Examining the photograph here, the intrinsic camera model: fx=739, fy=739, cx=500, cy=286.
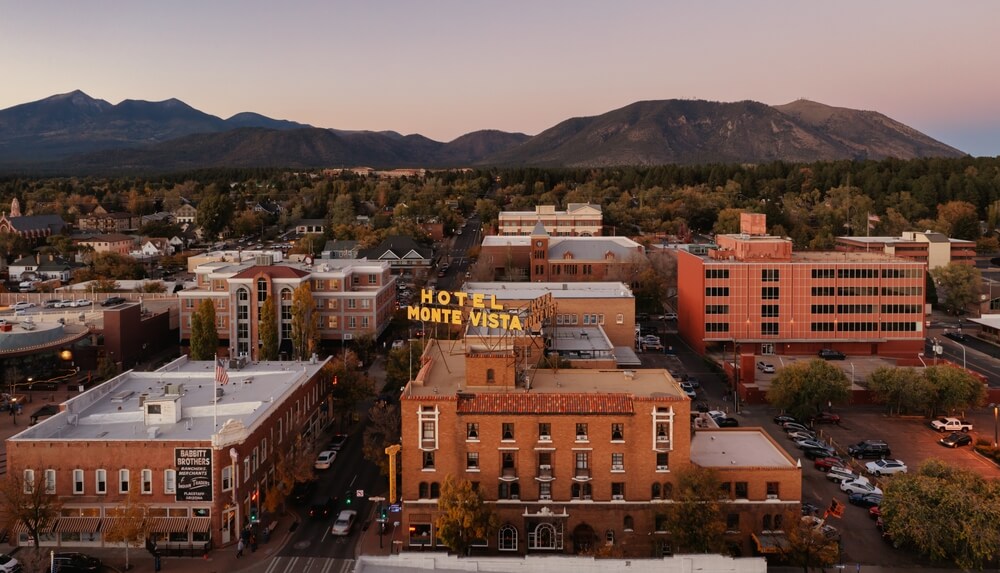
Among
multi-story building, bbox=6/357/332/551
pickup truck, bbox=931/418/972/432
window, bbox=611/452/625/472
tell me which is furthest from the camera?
pickup truck, bbox=931/418/972/432

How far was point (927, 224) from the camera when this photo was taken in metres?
167

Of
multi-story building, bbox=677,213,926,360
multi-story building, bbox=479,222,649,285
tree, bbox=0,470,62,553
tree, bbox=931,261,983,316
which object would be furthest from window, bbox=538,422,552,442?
tree, bbox=931,261,983,316

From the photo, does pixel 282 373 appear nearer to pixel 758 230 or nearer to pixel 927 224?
pixel 758 230

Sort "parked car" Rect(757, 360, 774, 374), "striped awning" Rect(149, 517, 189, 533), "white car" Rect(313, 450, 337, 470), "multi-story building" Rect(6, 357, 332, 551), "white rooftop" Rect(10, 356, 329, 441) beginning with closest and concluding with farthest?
"striped awning" Rect(149, 517, 189, 533), "multi-story building" Rect(6, 357, 332, 551), "white rooftop" Rect(10, 356, 329, 441), "white car" Rect(313, 450, 337, 470), "parked car" Rect(757, 360, 774, 374)

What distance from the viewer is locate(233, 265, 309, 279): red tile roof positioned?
88188mm

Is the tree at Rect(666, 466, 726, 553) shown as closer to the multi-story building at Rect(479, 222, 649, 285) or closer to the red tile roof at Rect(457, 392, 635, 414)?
the red tile roof at Rect(457, 392, 635, 414)

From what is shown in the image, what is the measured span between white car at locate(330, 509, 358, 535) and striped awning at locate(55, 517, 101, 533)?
1370 centimetres

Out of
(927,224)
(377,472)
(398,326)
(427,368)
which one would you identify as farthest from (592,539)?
(927,224)

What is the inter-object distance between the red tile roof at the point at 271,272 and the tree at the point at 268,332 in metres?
3.85

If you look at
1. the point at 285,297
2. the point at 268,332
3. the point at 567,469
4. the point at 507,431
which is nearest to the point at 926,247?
the point at 285,297

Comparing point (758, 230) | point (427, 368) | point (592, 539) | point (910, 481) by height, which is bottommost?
point (592, 539)

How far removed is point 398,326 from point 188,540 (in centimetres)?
5559

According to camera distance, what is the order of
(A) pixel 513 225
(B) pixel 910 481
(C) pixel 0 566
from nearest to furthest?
(C) pixel 0 566, (B) pixel 910 481, (A) pixel 513 225

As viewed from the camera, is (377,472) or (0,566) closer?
(0,566)
